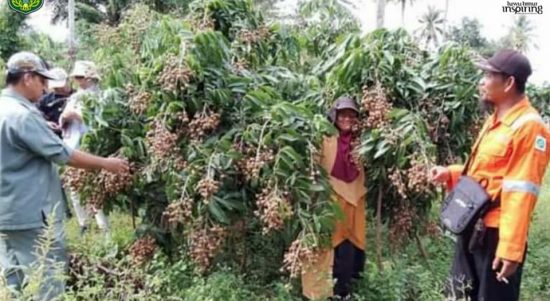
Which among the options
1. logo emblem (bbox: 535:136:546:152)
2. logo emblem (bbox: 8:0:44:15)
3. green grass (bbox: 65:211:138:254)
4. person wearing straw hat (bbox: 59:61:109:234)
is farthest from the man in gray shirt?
logo emblem (bbox: 8:0:44:15)

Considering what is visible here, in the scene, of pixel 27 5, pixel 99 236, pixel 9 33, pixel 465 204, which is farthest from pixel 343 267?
pixel 9 33

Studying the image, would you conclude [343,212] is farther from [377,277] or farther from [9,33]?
[9,33]

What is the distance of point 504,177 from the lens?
2.71 m

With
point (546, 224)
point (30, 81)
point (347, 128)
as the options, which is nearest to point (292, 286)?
point (347, 128)

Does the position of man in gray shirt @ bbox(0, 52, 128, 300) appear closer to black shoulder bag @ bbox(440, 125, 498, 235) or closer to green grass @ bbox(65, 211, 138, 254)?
green grass @ bbox(65, 211, 138, 254)

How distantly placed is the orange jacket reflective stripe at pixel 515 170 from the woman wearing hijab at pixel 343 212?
94cm

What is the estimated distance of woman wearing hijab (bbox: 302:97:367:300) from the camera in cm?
349

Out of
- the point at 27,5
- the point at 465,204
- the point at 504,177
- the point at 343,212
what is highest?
the point at 27,5

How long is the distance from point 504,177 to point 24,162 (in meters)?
2.10

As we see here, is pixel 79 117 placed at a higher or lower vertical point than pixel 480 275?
higher

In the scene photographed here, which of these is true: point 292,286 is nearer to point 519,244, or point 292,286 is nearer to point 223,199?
point 223,199

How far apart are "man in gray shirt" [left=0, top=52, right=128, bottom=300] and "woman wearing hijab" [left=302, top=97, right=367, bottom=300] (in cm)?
128

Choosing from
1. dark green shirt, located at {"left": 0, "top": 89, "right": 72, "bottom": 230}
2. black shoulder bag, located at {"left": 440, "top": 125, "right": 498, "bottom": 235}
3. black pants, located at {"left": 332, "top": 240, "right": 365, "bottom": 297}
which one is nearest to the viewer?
black shoulder bag, located at {"left": 440, "top": 125, "right": 498, "bottom": 235}

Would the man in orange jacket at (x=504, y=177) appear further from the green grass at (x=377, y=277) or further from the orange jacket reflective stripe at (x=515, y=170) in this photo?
the green grass at (x=377, y=277)
